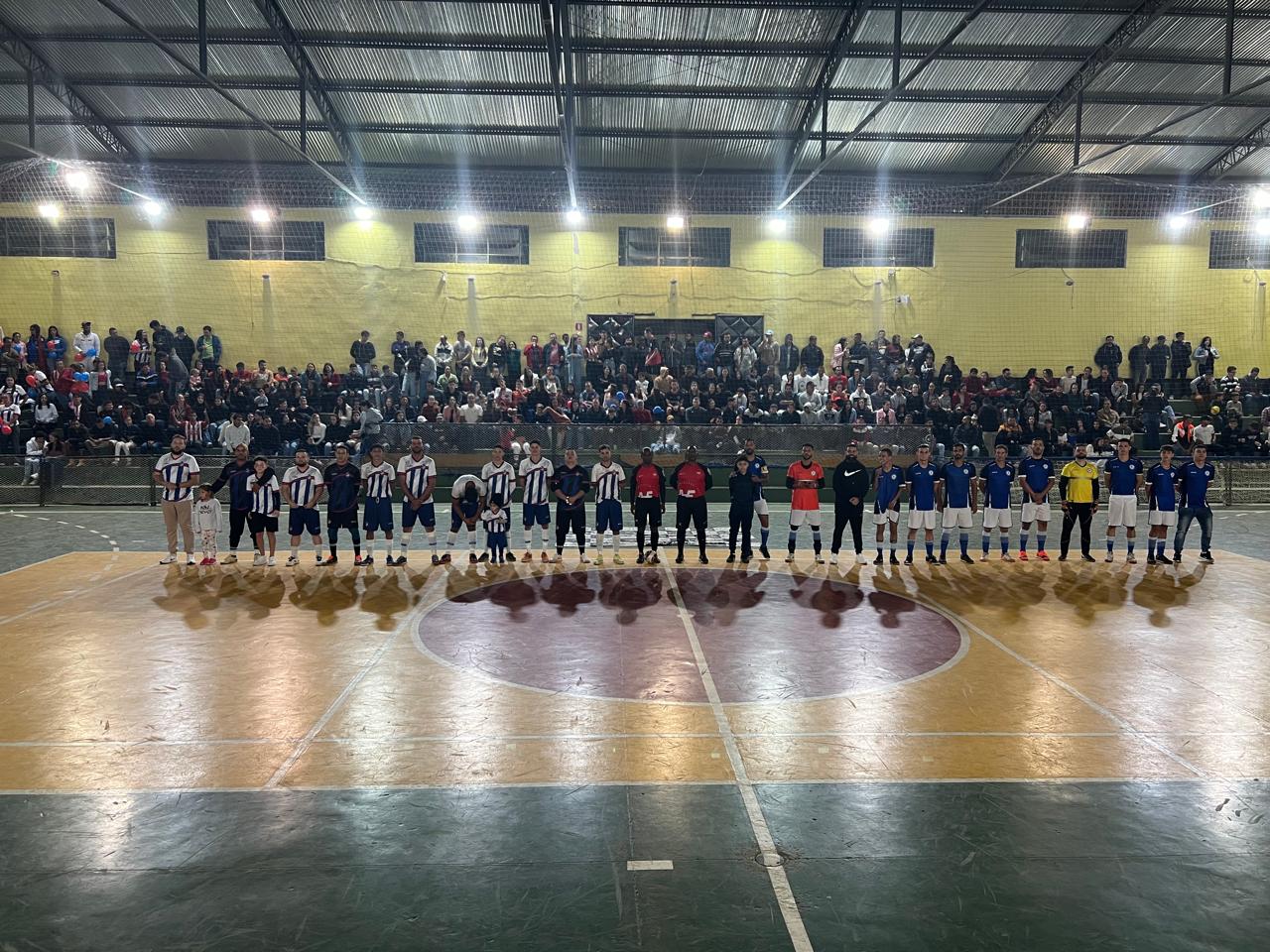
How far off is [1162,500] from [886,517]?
4851 mm

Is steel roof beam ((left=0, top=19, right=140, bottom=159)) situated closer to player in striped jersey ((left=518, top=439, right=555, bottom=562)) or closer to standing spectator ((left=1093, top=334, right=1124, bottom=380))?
player in striped jersey ((left=518, top=439, right=555, bottom=562))

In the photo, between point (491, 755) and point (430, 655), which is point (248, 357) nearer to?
point (430, 655)

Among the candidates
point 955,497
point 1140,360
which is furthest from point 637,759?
point 1140,360

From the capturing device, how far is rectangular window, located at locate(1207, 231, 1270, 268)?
31031 millimetres

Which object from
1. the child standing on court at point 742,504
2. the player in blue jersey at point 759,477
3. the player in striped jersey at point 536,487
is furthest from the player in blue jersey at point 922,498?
the player in striped jersey at point 536,487

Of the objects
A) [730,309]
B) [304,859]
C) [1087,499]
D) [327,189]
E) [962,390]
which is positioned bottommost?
[304,859]

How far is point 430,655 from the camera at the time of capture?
32.7ft

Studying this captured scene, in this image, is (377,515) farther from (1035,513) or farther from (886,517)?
(1035,513)

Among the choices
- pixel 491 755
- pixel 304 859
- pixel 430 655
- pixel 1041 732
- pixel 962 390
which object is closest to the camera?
pixel 304 859

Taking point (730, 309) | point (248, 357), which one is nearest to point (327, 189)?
point (248, 357)

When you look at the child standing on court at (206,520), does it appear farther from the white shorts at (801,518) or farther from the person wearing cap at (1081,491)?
the person wearing cap at (1081,491)

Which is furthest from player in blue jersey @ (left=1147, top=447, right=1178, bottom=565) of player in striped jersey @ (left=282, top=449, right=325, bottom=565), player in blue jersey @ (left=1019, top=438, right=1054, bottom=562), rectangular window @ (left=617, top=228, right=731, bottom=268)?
rectangular window @ (left=617, top=228, right=731, bottom=268)

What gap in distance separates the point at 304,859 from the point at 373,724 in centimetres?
235

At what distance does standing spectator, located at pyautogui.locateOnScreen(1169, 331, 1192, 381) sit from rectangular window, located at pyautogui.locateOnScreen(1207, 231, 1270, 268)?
430 centimetres
